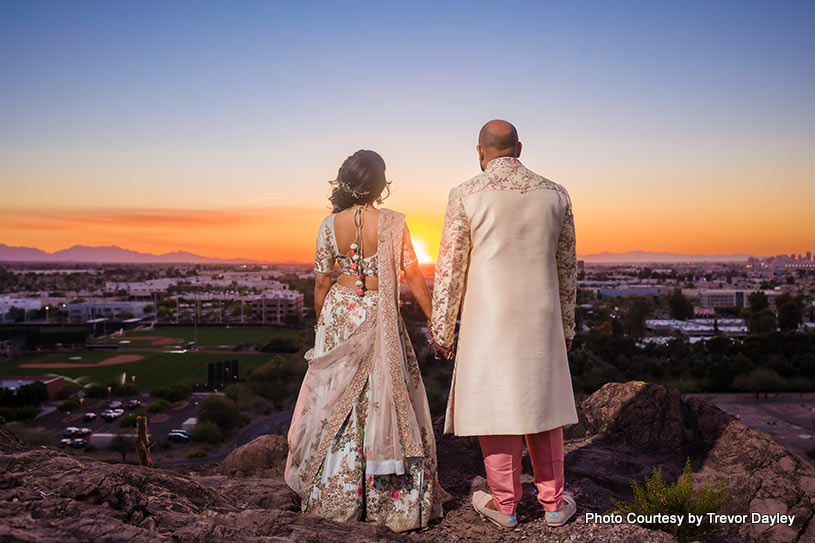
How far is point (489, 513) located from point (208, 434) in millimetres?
34082

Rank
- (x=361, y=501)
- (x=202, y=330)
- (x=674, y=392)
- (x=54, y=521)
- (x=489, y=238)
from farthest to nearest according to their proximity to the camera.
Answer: (x=202, y=330) < (x=674, y=392) < (x=361, y=501) < (x=489, y=238) < (x=54, y=521)

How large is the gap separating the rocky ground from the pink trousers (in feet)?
0.66

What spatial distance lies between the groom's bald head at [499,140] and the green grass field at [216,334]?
63.7 metres

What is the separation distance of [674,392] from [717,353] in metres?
40.1

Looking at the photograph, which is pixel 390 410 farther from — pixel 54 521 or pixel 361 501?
pixel 54 521

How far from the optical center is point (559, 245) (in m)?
3.90

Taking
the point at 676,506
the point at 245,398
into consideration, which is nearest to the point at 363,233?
the point at 676,506

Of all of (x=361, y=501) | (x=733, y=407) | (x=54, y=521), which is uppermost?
(x=54, y=521)

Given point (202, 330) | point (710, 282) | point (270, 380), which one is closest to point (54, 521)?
point (270, 380)

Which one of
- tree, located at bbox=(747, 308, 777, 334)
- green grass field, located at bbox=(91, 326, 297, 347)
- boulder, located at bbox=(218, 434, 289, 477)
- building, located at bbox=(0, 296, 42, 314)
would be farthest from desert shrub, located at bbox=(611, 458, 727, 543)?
building, located at bbox=(0, 296, 42, 314)

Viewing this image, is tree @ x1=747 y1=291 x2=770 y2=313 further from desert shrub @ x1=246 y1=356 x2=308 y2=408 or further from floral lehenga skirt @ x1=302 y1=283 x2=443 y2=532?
floral lehenga skirt @ x1=302 y1=283 x2=443 y2=532

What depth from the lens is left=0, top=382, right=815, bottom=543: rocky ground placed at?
2.98m

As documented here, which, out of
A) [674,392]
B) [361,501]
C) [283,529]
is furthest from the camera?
[674,392]

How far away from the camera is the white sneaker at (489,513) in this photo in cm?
384
